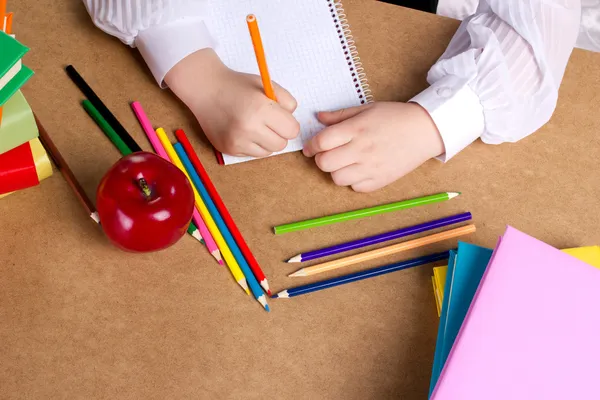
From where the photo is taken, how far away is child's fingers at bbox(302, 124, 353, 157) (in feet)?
2.26

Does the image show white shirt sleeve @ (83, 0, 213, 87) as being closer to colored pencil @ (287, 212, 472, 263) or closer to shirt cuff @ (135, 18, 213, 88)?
shirt cuff @ (135, 18, 213, 88)

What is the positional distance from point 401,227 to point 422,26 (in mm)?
284

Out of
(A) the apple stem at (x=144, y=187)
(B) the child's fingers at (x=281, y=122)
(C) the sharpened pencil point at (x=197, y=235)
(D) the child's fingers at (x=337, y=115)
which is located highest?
(A) the apple stem at (x=144, y=187)

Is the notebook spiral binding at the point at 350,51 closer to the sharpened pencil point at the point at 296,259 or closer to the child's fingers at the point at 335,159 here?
the child's fingers at the point at 335,159

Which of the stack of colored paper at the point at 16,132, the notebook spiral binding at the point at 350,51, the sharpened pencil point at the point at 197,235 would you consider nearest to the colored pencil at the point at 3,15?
the stack of colored paper at the point at 16,132

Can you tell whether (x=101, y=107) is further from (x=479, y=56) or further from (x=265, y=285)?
(x=479, y=56)

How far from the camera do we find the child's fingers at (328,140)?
0.69 metres

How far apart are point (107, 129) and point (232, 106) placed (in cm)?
13

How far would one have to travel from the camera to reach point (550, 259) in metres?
0.62

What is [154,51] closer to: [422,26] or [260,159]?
[260,159]

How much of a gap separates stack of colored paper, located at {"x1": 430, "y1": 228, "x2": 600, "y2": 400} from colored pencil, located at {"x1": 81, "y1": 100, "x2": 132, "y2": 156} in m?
0.34

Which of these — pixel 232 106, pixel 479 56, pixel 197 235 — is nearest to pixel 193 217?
pixel 197 235

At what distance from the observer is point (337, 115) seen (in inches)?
28.3

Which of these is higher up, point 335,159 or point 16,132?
point 16,132
